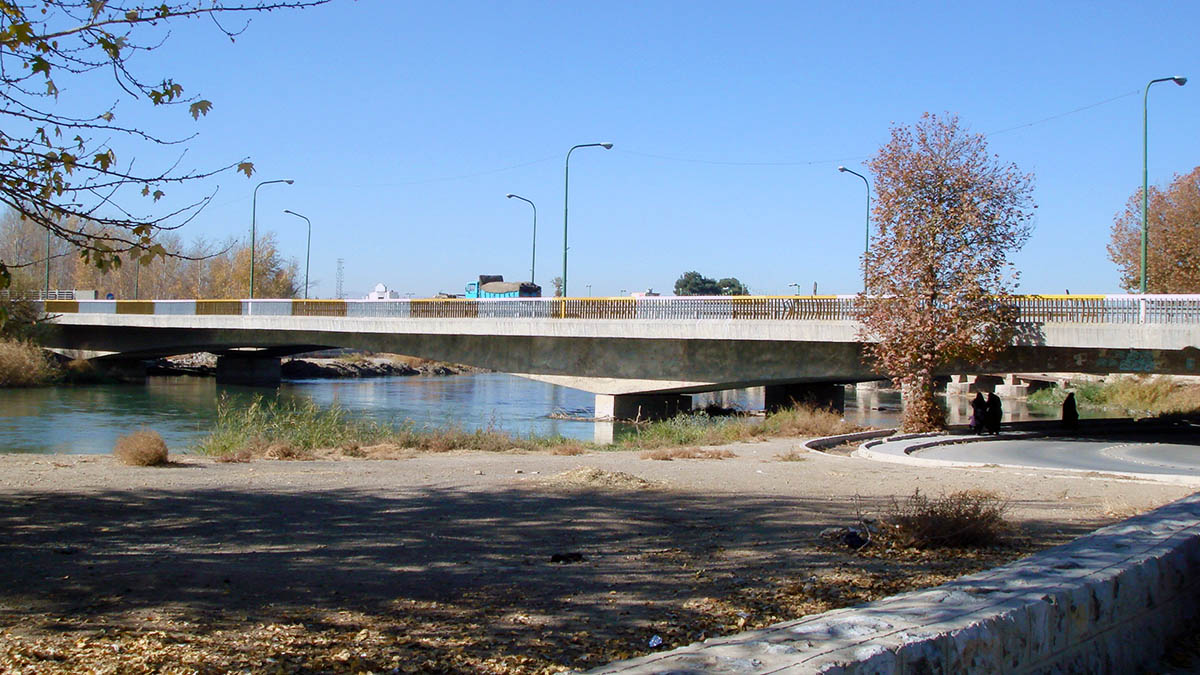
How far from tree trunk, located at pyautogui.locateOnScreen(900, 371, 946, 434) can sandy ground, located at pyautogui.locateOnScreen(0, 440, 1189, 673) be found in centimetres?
1257

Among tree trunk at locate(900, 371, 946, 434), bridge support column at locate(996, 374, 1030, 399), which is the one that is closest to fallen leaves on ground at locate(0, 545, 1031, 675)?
tree trunk at locate(900, 371, 946, 434)

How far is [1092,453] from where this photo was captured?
2161cm

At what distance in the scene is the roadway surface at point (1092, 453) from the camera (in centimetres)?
1823

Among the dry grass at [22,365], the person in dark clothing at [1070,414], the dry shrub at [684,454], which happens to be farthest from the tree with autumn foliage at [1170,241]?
the dry grass at [22,365]

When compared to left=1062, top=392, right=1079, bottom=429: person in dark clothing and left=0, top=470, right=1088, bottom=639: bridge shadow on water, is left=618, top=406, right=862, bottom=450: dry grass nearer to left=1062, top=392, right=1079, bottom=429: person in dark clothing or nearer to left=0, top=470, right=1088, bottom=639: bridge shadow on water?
left=1062, top=392, right=1079, bottom=429: person in dark clothing

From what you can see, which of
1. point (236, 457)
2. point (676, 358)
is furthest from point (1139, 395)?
point (236, 457)

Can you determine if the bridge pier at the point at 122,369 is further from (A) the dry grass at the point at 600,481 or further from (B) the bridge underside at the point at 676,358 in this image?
(A) the dry grass at the point at 600,481

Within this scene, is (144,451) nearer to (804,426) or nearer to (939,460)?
(939,460)

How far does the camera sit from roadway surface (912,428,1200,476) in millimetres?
18234

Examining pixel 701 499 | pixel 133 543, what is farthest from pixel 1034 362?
pixel 133 543

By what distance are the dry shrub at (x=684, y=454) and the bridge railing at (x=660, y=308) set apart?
438 inches

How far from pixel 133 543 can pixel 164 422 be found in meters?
29.3

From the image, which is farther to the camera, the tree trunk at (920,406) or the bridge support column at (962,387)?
the bridge support column at (962,387)

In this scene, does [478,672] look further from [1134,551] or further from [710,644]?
[1134,551]
